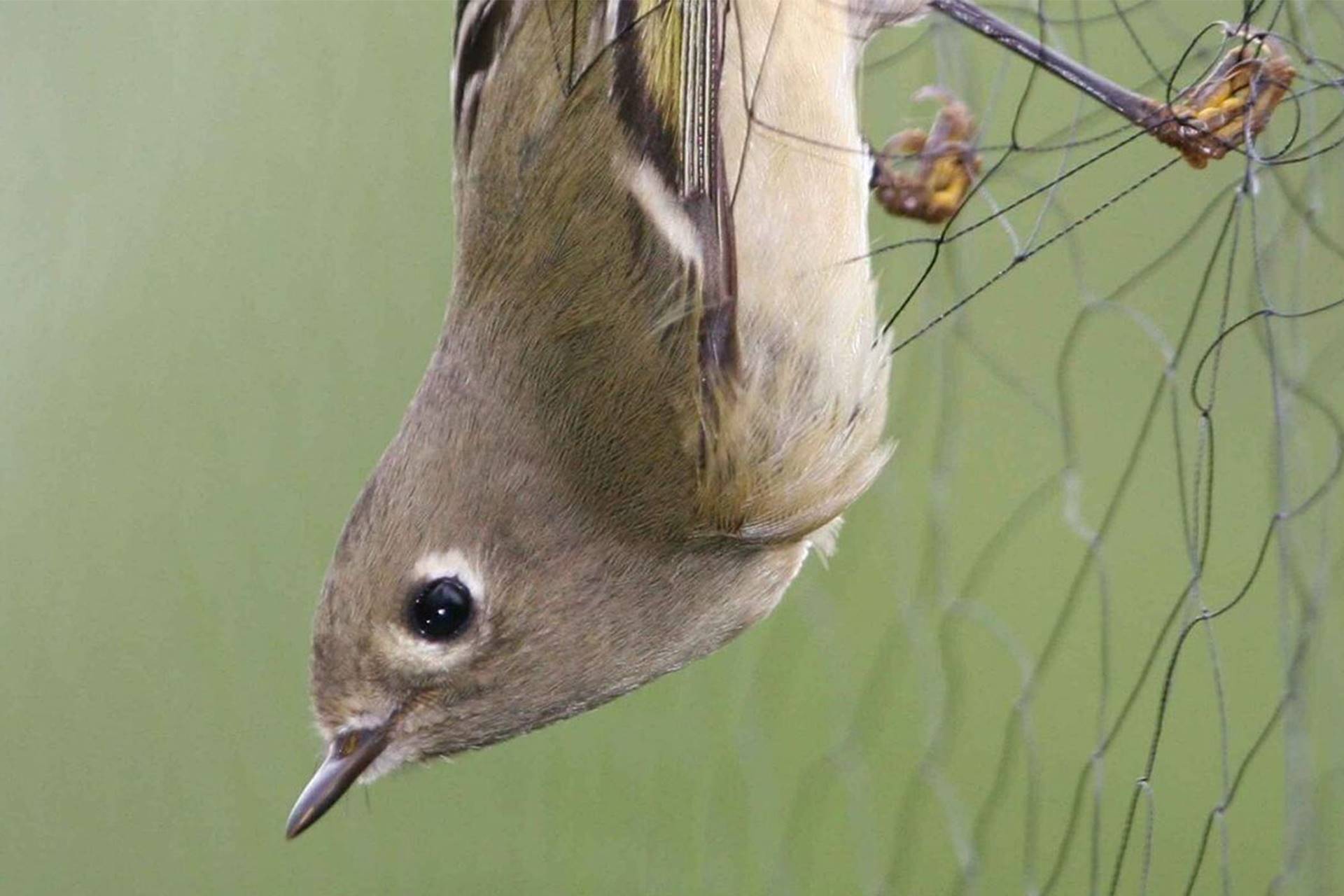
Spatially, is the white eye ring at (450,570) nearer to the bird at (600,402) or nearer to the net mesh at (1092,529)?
the bird at (600,402)

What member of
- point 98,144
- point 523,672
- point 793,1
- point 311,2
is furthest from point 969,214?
point 98,144

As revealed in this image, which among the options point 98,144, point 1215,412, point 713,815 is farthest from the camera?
point 98,144

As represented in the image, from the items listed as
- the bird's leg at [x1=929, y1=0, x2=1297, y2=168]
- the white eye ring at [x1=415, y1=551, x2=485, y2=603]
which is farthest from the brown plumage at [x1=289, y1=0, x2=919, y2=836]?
the bird's leg at [x1=929, y1=0, x2=1297, y2=168]

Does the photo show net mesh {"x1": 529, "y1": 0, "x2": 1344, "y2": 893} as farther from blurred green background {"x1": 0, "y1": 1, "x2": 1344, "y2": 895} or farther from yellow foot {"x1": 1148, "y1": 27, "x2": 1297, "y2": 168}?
yellow foot {"x1": 1148, "y1": 27, "x2": 1297, "y2": 168}

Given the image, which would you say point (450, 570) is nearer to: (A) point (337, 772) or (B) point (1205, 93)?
(A) point (337, 772)

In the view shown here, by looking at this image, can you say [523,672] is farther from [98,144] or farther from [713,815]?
[98,144]

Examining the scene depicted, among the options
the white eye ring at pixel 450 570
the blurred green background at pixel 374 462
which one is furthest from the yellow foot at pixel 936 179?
the white eye ring at pixel 450 570

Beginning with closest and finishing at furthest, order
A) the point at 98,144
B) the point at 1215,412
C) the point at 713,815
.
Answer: the point at 1215,412, the point at 713,815, the point at 98,144

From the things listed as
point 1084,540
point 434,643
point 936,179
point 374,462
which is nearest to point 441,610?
point 434,643
